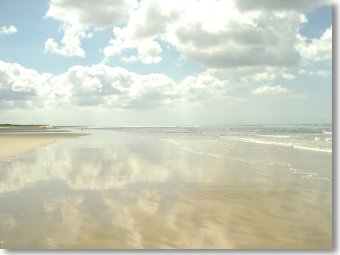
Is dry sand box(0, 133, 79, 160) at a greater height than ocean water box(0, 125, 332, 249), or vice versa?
dry sand box(0, 133, 79, 160)

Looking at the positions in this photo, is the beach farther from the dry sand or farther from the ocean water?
the ocean water

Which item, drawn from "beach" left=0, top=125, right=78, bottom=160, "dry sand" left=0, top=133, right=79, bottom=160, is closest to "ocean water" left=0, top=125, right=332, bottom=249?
"dry sand" left=0, top=133, right=79, bottom=160

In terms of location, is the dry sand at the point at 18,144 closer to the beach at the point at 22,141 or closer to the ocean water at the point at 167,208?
the beach at the point at 22,141

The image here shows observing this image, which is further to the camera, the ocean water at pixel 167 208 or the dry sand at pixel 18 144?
the dry sand at pixel 18 144

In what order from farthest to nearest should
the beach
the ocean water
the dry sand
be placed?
the beach, the dry sand, the ocean water

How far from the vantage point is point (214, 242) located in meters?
5.88

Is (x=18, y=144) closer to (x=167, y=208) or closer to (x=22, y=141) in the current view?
(x=22, y=141)

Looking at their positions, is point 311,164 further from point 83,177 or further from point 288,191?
point 83,177

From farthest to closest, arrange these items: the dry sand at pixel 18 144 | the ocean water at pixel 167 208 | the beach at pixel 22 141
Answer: the beach at pixel 22 141, the dry sand at pixel 18 144, the ocean water at pixel 167 208

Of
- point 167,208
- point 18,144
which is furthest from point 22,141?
point 167,208

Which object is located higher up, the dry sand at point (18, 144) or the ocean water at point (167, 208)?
the dry sand at point (18, 144)

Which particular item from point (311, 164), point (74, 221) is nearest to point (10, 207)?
point (74, 221)

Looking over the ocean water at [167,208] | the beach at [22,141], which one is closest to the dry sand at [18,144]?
the beach at [22,141]

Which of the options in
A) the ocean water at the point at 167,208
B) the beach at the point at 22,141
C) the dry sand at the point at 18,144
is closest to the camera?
the ocean water at the point at 167,208
